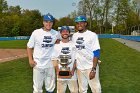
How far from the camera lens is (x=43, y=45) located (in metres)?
8.28

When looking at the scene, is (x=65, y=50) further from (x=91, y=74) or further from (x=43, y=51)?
(x=91, y=74)

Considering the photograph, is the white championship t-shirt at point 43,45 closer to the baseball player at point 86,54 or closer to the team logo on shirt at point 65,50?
the team logo on shirt at point 65,50

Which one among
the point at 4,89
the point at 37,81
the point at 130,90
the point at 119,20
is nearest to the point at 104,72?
the point at 130,90

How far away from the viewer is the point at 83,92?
25.9 ft

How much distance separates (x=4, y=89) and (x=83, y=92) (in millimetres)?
4023

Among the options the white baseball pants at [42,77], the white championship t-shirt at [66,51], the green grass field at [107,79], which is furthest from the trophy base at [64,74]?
the green grass field at [107,79]

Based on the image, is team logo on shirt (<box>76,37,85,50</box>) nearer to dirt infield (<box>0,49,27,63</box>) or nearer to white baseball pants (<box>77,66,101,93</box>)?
white baseball pants (<box>77,66,101,93</box>)

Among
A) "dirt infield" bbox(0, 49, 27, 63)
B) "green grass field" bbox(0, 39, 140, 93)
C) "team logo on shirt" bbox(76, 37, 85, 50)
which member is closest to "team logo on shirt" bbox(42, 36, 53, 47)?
"team logo on shirt" bbox(76, 37, 85, 50)

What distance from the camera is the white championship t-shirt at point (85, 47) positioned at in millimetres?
7703

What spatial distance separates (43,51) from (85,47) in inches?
43.0

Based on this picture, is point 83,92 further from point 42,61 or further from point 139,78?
point 139,78

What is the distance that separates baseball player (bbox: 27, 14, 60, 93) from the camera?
8.27 m

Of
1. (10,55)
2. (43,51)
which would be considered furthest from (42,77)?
(10,55)

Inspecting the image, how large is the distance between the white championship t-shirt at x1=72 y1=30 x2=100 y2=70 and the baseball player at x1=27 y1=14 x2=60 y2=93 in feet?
2.31
